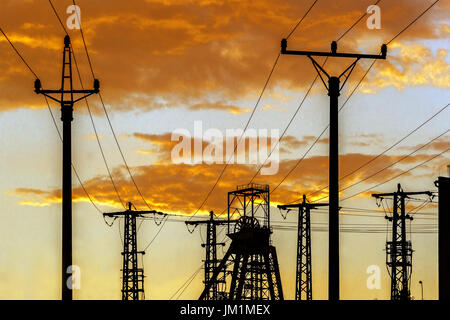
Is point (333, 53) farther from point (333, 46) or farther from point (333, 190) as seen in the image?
point (333, 190)

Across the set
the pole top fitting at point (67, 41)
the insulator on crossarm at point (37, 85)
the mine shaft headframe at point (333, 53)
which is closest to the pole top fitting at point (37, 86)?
the insulator on crossarm at point (37, 85)

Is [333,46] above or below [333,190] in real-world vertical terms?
above

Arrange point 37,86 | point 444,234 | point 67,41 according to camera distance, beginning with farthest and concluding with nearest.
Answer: point 444,234, point 67,41, point 37,86

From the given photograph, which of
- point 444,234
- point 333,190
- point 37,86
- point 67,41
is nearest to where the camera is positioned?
point 333,190

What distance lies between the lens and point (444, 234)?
163 feet

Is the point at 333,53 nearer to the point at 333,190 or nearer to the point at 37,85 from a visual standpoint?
the point at 333,190

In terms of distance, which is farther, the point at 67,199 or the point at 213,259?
the point at 213,259

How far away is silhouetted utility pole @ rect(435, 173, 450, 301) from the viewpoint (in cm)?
4925

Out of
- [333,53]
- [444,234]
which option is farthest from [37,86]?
[444,234]

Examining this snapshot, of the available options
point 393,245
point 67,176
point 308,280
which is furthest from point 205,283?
point 67,176

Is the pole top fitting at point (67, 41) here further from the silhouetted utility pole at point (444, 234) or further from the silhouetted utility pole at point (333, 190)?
the silhouetted utility pole at point (444, 234)

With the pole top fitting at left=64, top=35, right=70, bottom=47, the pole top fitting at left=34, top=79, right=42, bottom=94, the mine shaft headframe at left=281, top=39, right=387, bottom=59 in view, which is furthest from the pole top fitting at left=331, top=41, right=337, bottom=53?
the pole top fitting at left=34, top=79, right=42, bottom=94
